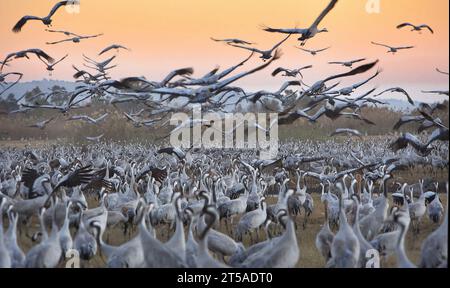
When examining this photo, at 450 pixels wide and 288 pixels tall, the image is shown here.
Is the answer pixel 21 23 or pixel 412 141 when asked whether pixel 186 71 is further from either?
pixel 412 141

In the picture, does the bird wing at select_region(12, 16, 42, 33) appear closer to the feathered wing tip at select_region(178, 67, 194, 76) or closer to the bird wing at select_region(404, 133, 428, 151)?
the feathered wing tip at select_region(178, 67, 194, 76)

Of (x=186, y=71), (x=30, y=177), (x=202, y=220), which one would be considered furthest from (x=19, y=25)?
(x=202, y=220)

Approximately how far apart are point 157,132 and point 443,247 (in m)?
29.6

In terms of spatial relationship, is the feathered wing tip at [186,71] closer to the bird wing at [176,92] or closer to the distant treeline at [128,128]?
the bird wing at [176,92]

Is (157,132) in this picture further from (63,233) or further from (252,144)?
(63,233)

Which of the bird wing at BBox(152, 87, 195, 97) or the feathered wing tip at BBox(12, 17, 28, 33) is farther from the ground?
the feathered wing tip at BBox(12, 17, 28, 33)

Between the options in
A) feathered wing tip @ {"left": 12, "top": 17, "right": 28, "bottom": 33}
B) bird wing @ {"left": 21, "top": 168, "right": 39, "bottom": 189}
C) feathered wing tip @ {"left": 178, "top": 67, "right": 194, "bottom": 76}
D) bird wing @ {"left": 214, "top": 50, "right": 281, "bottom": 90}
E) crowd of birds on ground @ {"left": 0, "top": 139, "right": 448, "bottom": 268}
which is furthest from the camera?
feathered wing tip @ {"left": 12, "top": 17, "right": 28, "bottom": 33}

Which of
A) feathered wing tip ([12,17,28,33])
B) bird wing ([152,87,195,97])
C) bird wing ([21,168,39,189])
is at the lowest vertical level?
bird wing ([21,168,39,189])

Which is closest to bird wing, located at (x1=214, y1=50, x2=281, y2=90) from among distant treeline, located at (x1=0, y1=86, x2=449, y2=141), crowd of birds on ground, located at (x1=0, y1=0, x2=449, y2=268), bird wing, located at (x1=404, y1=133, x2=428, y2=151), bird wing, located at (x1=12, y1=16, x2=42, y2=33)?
crowd of birds on ground, located at (x1=0, y1=0, x2=449, y2=268)

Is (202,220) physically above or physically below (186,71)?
below

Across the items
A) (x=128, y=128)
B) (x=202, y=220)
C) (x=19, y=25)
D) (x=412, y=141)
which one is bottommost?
(x=202, y=220)

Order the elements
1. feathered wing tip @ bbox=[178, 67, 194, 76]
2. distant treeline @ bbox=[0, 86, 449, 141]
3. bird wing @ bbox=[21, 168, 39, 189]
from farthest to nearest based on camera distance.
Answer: distant treeline @ bbox=[0, 86, 449, 141] → bird wing @ bbox=[21, 168, 39, 189] → feathered wing tip @ bbox=[178, 67, 194, 76]
